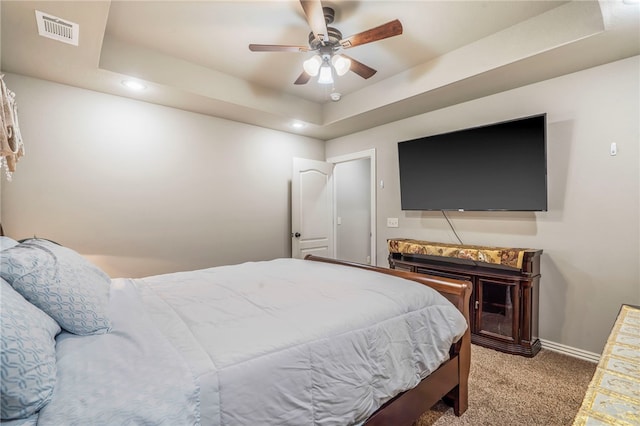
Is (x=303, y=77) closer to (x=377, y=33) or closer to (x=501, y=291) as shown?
(x=377, y=33)

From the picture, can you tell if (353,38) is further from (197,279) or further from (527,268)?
(527,268)

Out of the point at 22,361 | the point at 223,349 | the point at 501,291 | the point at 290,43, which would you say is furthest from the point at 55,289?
the point at 501,291

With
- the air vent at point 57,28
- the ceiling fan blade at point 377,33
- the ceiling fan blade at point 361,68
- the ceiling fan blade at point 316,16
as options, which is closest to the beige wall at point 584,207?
the ceiling fan blade at point 361,68

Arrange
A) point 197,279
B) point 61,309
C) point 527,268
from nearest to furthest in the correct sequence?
point 61,309 → point 197,279 → point 527,268

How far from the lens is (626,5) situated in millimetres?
1814

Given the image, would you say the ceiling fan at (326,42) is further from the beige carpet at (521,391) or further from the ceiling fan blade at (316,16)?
the beige carpet at (521,391)

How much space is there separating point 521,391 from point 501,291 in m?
0.91

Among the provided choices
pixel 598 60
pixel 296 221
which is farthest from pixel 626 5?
pixel 296 221

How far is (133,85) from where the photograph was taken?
286 centimetres

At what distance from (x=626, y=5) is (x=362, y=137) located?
2844 mm

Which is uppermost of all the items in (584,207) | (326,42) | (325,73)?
(326,42)

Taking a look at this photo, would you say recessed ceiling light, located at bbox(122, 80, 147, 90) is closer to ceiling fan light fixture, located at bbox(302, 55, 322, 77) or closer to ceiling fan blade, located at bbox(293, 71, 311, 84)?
ceiling fan blade, located at bbox(293, 71, 311, 84)

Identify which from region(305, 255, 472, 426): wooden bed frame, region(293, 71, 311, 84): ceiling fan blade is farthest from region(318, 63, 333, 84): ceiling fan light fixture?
region(305, 255, 472, 426): wooden bed frame

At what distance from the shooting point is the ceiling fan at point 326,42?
1939 millimetres
